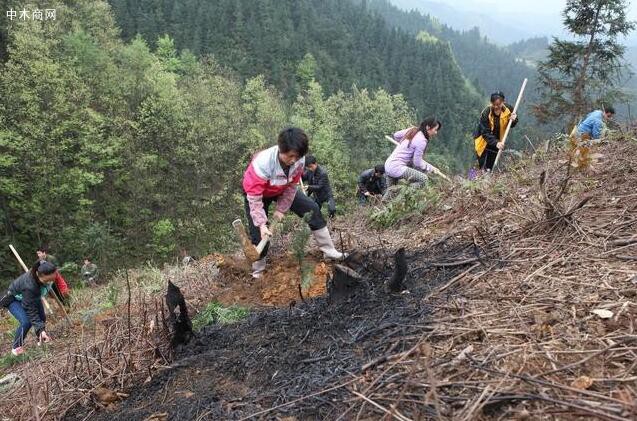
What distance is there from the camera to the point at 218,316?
→ 13.3 feet

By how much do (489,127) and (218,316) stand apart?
4964 mm

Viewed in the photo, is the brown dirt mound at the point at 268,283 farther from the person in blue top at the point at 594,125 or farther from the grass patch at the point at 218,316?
the person in blue top at the point at 594,125

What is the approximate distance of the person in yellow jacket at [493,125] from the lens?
22.5 feet

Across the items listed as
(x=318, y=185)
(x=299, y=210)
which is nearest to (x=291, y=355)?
(x=299, y=210)

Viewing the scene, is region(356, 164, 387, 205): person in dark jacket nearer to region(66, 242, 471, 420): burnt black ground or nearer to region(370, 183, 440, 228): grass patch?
region(370, 183, 440, 228): grass patch

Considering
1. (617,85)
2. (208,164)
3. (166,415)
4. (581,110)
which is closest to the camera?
(166,415)

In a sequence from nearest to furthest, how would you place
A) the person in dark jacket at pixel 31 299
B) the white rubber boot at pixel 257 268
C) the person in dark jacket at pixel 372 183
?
the white rubber boot at pixel 257 268
the person in dark jacket at pixel 31 299
the person in dark jacket at pixel 372 183

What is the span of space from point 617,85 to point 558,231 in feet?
62.4

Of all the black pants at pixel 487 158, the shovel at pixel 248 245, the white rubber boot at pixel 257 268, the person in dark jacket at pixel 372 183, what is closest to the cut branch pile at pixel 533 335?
the shovel at pixel 248 245

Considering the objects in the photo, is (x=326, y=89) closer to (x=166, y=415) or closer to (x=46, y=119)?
(x=46, y=119)

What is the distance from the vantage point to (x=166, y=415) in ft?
8.21

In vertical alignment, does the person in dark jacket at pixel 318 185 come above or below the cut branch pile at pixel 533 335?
below

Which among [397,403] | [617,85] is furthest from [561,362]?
[617,85]

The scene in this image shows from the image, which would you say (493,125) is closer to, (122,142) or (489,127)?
(489,127)
